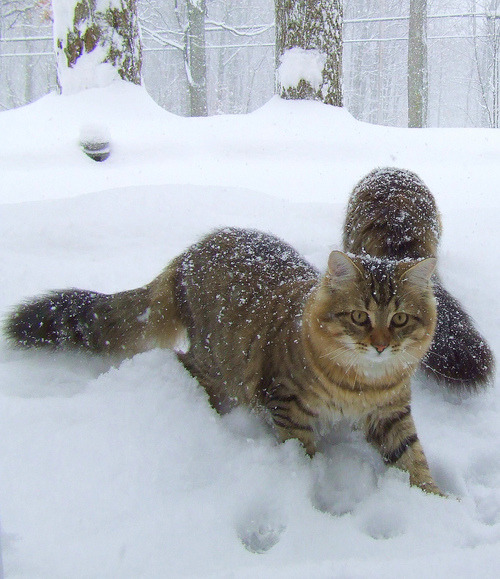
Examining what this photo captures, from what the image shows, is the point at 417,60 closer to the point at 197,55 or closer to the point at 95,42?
the point at 197,55

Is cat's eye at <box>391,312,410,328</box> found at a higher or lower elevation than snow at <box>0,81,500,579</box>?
higher

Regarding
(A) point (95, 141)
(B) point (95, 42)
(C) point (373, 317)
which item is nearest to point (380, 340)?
(C) point (373, 317)

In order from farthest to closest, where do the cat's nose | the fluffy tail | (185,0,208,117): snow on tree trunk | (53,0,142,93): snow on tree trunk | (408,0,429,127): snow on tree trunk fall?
(185,0,208,117): snow on tree trunk < (408,0,429,127): snow on tree trunk < (53,0,142,93): snow on tree trunk < the fluffy tail < the cat's nose

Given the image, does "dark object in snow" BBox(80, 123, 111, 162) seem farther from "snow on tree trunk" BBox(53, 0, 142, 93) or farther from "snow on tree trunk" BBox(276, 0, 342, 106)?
"snow on tree trunk" BBox(276, 0, 342, 106)

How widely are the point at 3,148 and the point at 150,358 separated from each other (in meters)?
4.13

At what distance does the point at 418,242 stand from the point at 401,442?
52.1 inches

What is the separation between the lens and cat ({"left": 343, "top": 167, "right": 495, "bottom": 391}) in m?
2.23

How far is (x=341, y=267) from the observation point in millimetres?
1755

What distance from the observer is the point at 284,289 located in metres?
2.18

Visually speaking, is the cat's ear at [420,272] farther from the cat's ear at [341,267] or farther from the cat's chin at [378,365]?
the cat's chin at [378,365]

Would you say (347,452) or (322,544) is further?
(347,452)

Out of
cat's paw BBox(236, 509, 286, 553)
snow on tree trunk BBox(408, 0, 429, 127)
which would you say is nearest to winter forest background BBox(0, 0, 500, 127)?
snow on tree trunk BBox(408, 0, 429, 127)

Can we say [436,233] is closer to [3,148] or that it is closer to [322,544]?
[322,544]

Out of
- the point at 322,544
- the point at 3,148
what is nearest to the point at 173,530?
the point at 322,544
